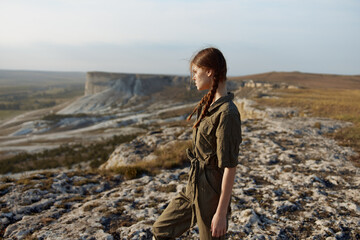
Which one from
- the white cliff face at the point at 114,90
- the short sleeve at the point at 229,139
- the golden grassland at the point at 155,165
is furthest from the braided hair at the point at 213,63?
the white cliff face at the point at 114,90

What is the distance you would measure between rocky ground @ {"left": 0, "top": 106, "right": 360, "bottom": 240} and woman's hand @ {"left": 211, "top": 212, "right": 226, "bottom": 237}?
2.00m

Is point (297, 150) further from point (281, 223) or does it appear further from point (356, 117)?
point (356, 117)

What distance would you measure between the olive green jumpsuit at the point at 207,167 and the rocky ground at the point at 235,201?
5.41ft

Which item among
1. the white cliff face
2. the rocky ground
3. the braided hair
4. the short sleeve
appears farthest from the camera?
the white cliff face

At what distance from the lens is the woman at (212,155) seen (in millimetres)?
2084

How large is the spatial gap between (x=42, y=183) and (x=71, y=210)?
1.81 meters

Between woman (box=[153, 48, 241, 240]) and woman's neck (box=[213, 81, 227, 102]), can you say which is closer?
woman (box=[153, 48, 241, 240])

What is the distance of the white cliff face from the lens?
193 ft

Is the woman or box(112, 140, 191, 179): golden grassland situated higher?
the woman

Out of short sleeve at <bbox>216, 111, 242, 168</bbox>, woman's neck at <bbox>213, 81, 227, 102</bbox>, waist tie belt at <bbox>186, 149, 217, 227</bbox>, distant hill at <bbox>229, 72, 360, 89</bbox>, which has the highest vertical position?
distant hill at <bbox>229, 72, 360, 89</bbox>

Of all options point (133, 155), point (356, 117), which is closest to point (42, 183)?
point (133, 155)

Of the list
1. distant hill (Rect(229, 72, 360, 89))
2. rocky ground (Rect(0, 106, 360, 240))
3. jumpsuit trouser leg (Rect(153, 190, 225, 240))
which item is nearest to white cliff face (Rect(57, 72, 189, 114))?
distant hill (Rect(229, 72, 360, 89))

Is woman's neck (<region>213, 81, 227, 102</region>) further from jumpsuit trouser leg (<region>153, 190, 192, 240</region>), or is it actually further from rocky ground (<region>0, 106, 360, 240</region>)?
rocky ground (<region>0, 106, 360, 240</region>)

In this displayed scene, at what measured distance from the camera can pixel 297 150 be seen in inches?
336
